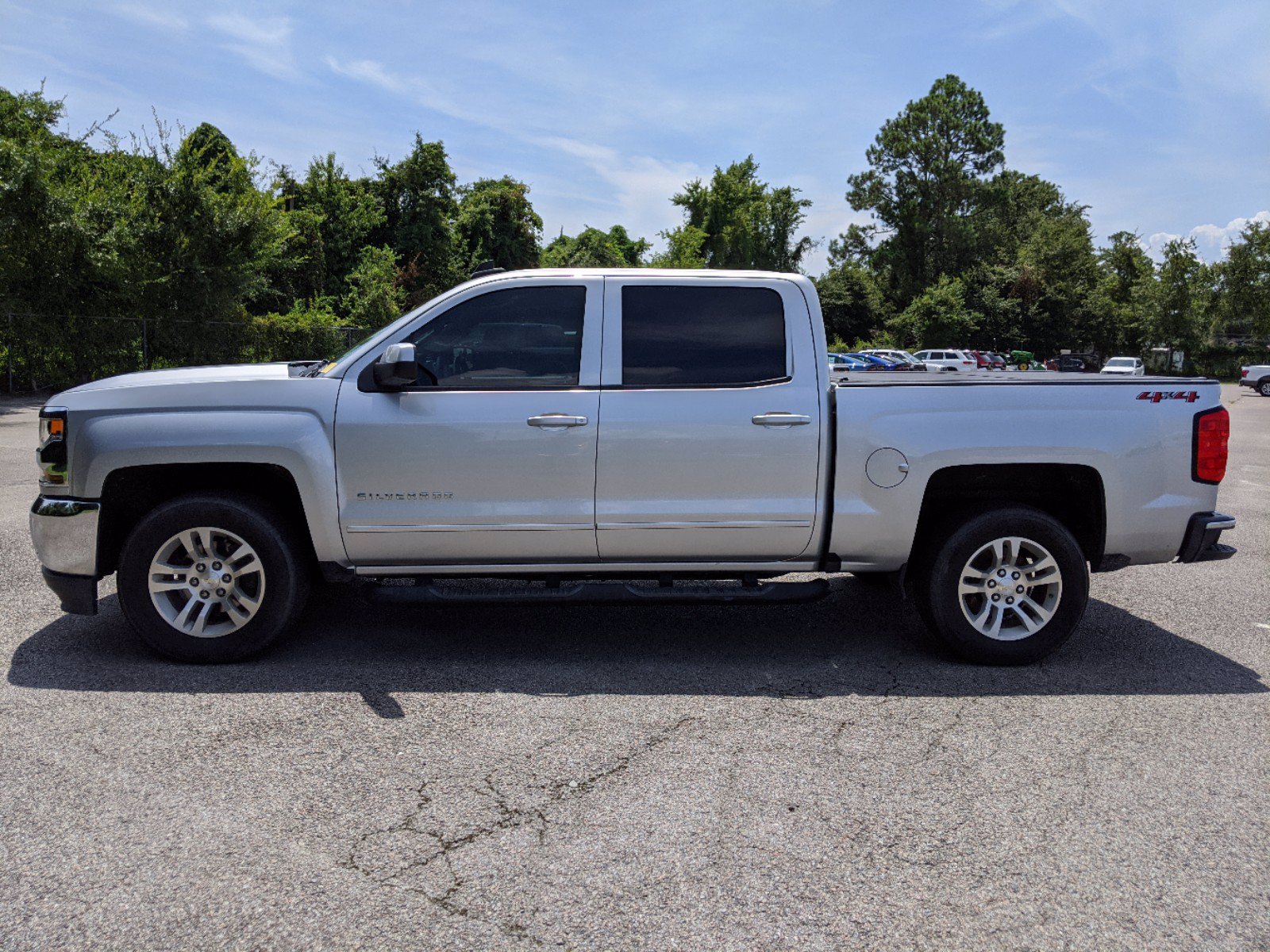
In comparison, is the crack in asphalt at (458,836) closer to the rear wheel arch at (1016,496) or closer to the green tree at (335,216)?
the rear wheel arch at (1016,496)

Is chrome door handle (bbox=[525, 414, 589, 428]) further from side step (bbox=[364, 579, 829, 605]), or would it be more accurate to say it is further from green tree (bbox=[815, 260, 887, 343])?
green tree (bbox=[815, 260, 887, 343])

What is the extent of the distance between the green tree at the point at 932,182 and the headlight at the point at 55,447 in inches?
2824

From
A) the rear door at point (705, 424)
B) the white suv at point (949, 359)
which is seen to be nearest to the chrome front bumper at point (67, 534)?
the rear door at point (705, 424)

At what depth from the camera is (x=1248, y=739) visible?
4.13 meters

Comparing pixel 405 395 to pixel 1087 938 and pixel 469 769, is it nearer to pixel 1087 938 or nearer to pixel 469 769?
pixel 469 769

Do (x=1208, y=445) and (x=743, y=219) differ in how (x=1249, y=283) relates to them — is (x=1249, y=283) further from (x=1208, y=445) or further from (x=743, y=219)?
(x=1208, y=445)

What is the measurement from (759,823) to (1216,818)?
161cm

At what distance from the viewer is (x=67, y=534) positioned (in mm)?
4801

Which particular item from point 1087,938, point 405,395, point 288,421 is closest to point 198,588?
point 288,421

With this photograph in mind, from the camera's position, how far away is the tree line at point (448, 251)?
70.0 feet

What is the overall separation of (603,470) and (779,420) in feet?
2.99

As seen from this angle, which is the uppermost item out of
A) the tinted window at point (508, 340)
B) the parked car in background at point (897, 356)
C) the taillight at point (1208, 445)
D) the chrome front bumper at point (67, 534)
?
the parked car in background at point (897, 356)

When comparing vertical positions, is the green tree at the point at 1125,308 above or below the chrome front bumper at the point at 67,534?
above

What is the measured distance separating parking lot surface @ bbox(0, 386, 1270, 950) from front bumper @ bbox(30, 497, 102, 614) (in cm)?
37
